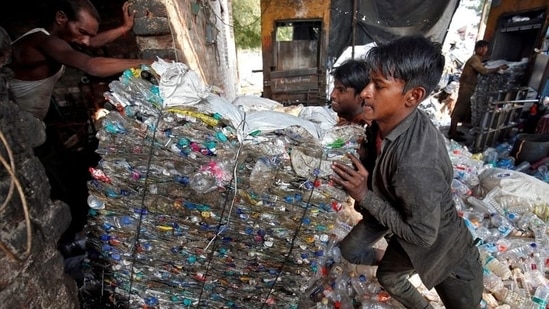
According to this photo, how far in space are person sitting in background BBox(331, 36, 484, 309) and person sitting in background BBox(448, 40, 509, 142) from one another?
557 cm

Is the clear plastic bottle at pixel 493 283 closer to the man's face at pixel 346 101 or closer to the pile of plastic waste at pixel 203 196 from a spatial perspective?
the pile of plastic waste at pixel 203 196

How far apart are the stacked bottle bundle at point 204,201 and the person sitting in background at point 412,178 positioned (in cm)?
18

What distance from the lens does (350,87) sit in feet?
6.98

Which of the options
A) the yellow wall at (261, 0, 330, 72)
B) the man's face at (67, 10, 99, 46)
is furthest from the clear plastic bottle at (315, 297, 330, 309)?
the yellow wall at (261, 0, 330, 72)

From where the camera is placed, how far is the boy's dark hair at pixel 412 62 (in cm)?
132

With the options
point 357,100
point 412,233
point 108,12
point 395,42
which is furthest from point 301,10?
point 412,233

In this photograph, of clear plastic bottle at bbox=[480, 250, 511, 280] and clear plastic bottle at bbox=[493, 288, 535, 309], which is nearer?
clear plastic bottle at bbox=[493, 288, 535, 309]

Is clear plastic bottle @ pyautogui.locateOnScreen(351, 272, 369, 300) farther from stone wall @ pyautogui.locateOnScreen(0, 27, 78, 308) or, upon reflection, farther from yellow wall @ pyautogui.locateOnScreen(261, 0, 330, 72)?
yellow wall @ pyautogui.locateOnScreen(261, 0, 330, 72)

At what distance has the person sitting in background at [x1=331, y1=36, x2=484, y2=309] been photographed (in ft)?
4.33

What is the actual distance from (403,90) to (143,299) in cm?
213

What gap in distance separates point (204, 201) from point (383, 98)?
3.55 ft

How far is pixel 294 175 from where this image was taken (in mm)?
1520

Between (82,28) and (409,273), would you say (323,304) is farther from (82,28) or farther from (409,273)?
(82,28)

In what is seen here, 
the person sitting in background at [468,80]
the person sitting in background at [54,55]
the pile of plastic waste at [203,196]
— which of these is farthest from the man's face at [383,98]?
the person sitting in background at [468,80]
